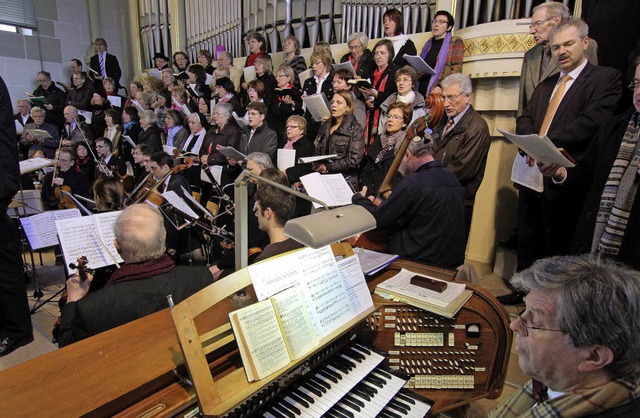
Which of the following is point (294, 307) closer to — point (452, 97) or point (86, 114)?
point (452, 97)

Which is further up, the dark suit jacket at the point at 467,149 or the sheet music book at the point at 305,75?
the sheet music book at the point at 305,75

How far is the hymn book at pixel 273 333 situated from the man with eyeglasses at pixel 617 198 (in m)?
1.58

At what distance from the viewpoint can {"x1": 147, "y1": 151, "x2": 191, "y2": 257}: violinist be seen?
145 inches

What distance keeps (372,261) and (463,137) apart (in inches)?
72.1

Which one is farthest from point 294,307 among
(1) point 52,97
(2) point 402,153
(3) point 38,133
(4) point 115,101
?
(1) point 52,97

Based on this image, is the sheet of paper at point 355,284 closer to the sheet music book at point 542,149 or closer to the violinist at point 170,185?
the sheet music book at point 542,149

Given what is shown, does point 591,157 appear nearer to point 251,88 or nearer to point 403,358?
point 403,358

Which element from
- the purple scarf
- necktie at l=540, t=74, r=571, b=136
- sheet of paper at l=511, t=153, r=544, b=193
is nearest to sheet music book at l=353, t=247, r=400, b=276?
sheet of paper at l=511, t=153, r=544, b=193

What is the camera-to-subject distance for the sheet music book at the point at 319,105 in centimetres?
386

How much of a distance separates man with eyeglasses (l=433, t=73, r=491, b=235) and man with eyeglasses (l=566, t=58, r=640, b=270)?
108 cm

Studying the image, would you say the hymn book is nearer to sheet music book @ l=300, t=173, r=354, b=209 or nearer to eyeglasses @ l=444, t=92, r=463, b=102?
sheet music book @ l=300, t=173, r=354, b=209

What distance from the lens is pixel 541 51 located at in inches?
131

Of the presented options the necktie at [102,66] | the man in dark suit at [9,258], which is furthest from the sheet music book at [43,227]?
the necktie at [102,66]

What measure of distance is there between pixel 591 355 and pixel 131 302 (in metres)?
1.54
